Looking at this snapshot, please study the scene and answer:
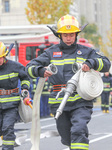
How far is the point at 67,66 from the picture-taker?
20.9 feet

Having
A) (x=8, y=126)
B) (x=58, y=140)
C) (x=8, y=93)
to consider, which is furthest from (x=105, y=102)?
(x=8, y=126)

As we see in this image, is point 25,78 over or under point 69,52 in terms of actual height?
under

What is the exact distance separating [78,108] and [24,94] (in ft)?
5.64

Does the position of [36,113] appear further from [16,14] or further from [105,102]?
[16,14]

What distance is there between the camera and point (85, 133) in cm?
605

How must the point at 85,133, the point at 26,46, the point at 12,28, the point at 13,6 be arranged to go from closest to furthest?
the point at 85,133, the point at 12,28, the point at 26,46, the point at 13,6

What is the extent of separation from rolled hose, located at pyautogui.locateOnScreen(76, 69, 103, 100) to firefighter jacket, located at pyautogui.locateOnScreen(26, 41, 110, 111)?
13cm

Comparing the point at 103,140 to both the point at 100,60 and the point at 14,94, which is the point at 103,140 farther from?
the point at 100,60

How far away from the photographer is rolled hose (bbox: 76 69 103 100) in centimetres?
607

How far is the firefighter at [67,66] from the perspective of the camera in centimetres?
621

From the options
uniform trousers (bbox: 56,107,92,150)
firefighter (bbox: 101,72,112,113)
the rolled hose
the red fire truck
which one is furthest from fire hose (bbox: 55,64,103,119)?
firefighter (bbox: 101,72,112,113)

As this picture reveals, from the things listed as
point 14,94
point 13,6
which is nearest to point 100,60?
point 14,94

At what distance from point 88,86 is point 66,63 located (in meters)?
0.49

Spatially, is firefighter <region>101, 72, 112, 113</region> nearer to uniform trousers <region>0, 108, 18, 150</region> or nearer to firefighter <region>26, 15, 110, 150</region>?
uniform trousers <region>0, 108, 18, 150</region>
